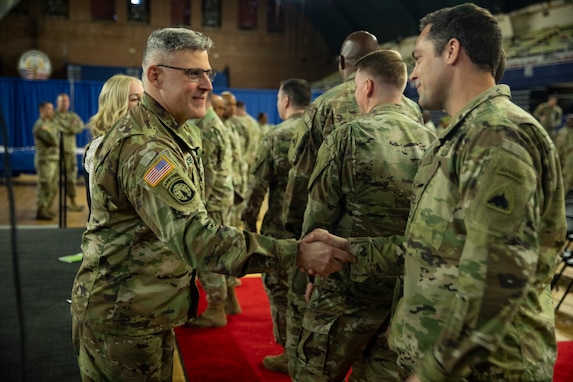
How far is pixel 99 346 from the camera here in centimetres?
174

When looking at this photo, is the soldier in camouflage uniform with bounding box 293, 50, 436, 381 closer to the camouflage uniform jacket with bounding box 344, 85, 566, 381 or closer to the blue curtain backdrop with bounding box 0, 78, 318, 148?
the camouflage uniform jacket with bounding box 344, 85, 566, 381

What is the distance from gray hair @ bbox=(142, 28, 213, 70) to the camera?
5.79 feet

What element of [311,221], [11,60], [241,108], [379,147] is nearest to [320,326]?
[311,221]

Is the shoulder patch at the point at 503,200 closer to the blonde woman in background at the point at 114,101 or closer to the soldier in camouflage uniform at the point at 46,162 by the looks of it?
the blonde woman in background at the point at 114,101

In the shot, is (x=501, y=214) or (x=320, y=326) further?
(x=320, y=326)

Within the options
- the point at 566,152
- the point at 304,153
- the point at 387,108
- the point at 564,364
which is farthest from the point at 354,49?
the point at 566,152

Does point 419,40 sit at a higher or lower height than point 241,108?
higher

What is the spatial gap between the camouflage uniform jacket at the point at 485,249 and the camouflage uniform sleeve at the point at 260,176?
214 cm

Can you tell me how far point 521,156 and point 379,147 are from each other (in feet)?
2.96

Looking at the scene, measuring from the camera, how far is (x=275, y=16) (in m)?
19.7

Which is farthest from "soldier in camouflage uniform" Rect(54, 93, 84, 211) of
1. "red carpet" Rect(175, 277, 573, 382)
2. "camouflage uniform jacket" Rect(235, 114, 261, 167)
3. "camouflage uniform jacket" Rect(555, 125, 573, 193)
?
"camouflage uniform jacket" Rect(555, 125, 573, 193)

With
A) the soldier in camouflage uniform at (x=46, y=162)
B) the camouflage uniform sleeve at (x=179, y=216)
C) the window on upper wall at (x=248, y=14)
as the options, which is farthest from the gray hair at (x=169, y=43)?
the window on upper wall at (x=248, y=14)

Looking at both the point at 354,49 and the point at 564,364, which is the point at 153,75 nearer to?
the point at 354,49

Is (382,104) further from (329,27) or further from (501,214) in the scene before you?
(329,27)
